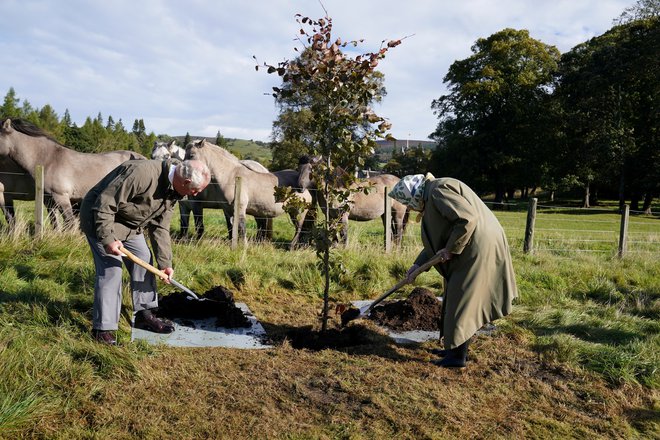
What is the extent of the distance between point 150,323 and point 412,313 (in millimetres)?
2912

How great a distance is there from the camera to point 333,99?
16.3 feet

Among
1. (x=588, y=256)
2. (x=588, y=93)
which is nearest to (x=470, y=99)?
(x=588, y=93)

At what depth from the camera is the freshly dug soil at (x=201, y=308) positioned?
567cm

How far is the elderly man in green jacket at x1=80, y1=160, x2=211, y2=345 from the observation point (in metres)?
4.33

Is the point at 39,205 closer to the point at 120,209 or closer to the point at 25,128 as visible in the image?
the point at 25,128

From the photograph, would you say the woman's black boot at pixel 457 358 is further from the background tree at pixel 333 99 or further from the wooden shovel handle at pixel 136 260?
the wooden shovel handle at pixel 136 260

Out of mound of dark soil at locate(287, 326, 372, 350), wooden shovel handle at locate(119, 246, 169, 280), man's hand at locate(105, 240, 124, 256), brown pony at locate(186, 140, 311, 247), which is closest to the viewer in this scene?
man's hand at locate(105, 240, 124, 256)

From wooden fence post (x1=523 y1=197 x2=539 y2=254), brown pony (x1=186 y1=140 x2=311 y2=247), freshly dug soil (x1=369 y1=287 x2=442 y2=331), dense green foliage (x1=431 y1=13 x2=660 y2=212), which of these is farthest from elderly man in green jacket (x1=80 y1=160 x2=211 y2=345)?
dense green foliage (x1=431 y1=13 x2=660 y2=212)

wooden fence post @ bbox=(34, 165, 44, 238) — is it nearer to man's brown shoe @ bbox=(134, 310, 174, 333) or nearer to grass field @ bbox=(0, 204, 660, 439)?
grass field @ bbox=(0, 204, 660, 439)

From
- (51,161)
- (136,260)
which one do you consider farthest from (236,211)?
(136,260)

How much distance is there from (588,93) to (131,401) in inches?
1247

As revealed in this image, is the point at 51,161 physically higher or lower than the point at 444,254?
higher

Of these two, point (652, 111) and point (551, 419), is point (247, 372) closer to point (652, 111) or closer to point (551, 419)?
point (551, 419)

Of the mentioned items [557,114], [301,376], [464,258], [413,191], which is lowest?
[301,376]
